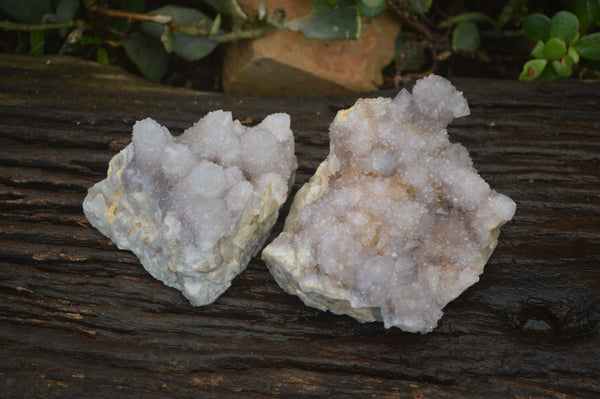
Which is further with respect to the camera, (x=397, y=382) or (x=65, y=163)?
(x=65, y=163)

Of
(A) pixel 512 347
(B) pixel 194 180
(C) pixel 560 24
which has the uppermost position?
(C) pixel 560 24

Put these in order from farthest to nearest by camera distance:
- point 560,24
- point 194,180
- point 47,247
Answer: point 560,24 < point 47,247 < point 194,180

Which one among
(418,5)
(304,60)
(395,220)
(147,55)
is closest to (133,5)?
(147,55)

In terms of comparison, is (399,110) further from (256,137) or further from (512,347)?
(512,347)

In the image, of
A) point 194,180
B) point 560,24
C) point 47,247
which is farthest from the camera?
point 560,24

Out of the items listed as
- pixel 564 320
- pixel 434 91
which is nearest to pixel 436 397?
pixel 564 320

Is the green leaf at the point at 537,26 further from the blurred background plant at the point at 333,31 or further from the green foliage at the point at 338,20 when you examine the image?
the green foliage at the point at 338,20

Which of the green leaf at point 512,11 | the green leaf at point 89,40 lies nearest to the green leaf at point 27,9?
the green leaf at point 89,40

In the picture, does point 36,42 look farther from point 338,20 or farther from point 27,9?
point 338,20
